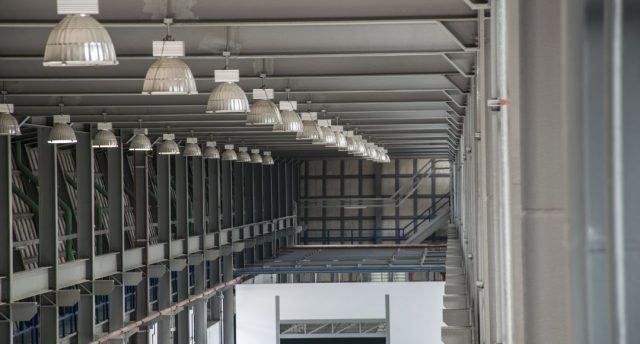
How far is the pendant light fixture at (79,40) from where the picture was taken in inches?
346

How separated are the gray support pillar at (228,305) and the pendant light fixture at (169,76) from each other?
32.4 metres

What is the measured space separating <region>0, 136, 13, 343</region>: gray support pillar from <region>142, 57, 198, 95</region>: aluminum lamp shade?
480 inches

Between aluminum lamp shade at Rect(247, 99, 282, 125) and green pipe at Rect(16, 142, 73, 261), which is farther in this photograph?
green pipe at Rect(16, 142, 73, 261)

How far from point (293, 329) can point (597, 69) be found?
35.5 metres

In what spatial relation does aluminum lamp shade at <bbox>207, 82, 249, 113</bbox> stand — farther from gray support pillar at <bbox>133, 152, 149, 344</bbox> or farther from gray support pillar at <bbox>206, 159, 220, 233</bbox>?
gray support pillar at <bbox>206, 159, 220, 233</bbox>

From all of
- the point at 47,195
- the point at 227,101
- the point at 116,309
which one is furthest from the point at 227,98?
the point at 116,309

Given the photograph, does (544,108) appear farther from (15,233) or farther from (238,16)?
(15,233)

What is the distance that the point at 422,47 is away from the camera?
15.8m

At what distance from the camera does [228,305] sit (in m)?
44.5

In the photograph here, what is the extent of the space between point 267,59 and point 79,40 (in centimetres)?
A: 941

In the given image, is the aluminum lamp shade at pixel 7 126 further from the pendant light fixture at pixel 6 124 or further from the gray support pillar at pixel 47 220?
the gray support pillar at pixel 47 220

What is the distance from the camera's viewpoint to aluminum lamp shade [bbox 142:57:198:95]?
35.5 ft

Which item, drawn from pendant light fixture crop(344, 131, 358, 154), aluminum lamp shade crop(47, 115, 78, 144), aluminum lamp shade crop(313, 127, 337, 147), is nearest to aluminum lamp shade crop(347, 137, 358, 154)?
pendant light fixture crop(344, 131, 358, 154)

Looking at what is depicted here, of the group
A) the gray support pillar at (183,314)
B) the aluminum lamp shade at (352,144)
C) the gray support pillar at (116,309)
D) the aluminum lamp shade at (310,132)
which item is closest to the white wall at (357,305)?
the gray support pillar at (183,314)
